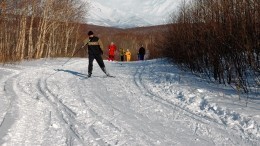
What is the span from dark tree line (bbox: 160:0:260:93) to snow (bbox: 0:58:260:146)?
0.59 meters

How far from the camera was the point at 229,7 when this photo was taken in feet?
35.0

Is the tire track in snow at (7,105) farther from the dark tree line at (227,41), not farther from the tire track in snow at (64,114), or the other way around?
→ the dark tree line at (227,41)

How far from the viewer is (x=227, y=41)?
10.8 m

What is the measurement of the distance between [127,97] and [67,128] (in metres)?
3.82

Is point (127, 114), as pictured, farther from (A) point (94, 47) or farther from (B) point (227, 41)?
(A) point (94, 47)

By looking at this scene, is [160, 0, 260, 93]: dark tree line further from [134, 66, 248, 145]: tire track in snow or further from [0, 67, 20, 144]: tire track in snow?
[0, 67, 20, 144]: tire track in snow

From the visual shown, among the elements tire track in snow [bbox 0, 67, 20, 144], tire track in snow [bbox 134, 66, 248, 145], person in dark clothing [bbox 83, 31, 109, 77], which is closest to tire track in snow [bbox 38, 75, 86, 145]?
tire track in snow [bbox 0, 67, 20, 144]

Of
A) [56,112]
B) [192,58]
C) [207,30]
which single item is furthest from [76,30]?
[56,112]

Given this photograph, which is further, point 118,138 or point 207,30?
point 207,30

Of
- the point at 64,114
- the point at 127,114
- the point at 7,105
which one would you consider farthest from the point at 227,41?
the point at 7,105

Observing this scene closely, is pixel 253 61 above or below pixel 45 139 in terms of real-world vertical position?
above

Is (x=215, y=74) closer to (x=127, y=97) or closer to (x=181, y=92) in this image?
(x=181, y=92)

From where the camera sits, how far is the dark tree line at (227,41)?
962 cm

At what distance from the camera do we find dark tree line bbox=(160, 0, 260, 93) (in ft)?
31.6
